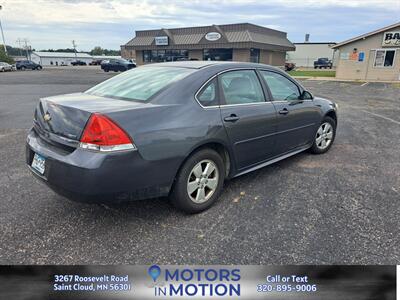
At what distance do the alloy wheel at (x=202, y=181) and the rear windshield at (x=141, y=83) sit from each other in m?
0.88

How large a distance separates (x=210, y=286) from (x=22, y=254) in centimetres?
162

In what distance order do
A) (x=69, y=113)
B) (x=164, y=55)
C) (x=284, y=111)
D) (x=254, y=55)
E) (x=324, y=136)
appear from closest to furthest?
(x=69, y=113) → (x=284, y=111) → (x=324, y=136) → (x=254, y=55) → (x=164, y=55)

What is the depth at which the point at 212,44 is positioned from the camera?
39.2 m

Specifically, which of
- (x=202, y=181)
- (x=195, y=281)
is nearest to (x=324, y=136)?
(x=202, y=181)

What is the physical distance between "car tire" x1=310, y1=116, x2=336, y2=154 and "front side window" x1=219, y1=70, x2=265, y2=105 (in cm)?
170

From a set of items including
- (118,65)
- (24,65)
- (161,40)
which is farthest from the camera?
(24,65)

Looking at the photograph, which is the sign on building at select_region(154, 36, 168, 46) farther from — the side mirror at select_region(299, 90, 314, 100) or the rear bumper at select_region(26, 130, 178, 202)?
the rear bumper at select_region(26, 130, 178, 202)

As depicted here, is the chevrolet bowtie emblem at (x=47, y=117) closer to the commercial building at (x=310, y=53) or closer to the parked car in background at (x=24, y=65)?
the parked car in background at (x=24, y=65)

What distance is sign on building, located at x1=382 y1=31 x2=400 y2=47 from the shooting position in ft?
76.2

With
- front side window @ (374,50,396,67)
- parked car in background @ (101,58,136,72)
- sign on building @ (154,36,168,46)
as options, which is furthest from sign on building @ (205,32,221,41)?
front side window @ (374,50,396,67)

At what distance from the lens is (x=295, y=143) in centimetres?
430

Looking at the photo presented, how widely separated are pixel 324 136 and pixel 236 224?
2.92 m

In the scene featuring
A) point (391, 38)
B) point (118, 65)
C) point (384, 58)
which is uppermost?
point (391, 38)

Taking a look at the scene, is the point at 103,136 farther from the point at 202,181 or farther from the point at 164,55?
the point at 164,55
